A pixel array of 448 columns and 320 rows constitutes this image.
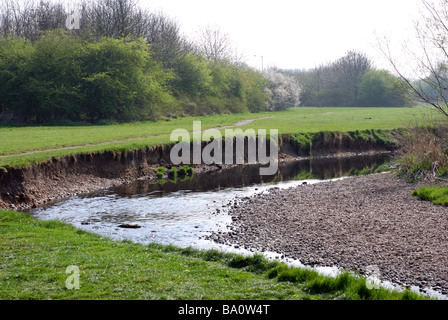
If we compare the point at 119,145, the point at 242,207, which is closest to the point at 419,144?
the point at 242,207

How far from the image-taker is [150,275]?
7.66 metres

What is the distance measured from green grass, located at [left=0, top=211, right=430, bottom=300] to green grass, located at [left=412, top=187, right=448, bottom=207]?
8781 mm

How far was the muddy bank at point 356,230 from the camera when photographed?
9625 mm

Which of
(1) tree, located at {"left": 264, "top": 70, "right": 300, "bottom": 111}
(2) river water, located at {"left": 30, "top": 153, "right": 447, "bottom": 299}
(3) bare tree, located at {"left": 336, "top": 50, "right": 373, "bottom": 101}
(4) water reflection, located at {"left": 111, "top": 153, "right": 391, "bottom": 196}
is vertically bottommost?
(2) river water, located at {"left": 30, "top": 153, "right": 447, "bottom": 299}

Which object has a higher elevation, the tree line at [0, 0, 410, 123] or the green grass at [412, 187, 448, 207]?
the tree line at [0, 0, 410, 123]

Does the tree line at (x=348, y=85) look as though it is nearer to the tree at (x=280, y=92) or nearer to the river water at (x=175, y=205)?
the tree at (x=280, y=92)

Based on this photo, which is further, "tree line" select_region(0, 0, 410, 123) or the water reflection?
"tree line" select_region(0, 0, 410, 123)

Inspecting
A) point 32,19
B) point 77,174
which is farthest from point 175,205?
point 32,19

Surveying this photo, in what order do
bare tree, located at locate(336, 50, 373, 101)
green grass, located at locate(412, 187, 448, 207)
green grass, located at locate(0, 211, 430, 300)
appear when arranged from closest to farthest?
green grass, located at locate(0, 211, 430, 300) < green grass, located at locate(412, 187, 448, 207) < bare tree, located at locate(336, 50, 373, 101)

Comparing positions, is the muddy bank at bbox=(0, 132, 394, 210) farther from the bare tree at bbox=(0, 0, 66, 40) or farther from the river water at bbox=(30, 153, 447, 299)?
the bare tree at bbox=(0, 0, 66, 40)

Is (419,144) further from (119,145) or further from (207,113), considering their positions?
(207,113)

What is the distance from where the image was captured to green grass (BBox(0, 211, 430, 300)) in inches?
265

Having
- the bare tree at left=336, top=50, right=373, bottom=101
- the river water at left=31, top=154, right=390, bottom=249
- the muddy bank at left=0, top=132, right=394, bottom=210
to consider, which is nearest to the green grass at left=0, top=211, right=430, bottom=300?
the river water at left=31, top=154, right=390, bottom=249
